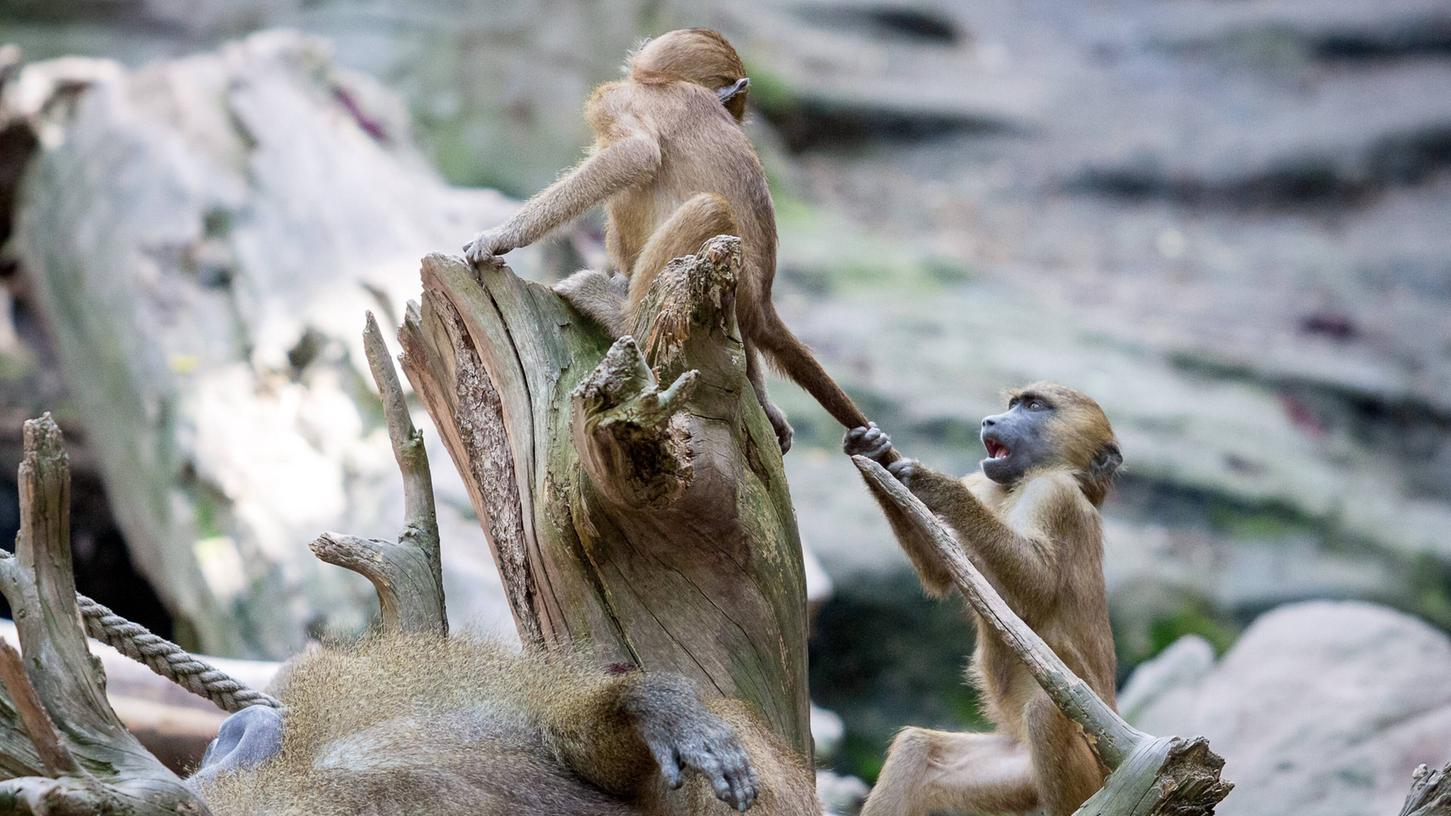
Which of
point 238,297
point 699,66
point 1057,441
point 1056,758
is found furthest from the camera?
point 238,297

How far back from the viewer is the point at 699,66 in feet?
15.5

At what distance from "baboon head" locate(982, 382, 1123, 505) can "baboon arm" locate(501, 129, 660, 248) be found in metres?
1.43

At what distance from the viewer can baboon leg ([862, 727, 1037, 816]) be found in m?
4.14

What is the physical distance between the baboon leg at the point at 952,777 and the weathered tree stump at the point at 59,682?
220 centimetres

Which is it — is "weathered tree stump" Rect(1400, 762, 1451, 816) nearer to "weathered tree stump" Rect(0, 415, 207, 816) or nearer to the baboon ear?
the baboon ear

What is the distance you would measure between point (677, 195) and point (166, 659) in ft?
6.87

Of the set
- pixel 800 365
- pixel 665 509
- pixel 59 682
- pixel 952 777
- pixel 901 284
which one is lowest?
pixel 59 682

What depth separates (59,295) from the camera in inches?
318

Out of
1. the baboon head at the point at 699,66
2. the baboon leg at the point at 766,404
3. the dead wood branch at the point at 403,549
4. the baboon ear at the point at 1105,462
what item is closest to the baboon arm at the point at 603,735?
the dead wood branch at the point at 403,549

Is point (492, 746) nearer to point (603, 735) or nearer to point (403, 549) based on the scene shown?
point (603, 735)

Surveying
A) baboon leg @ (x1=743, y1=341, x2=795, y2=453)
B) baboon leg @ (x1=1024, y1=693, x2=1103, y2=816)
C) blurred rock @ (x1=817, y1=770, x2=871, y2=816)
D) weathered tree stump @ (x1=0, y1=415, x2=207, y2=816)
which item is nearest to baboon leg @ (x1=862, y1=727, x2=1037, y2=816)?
baboon leg @ (x1=1024, y1=693, x2=1103, y2=816)

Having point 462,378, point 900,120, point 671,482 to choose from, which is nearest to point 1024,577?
point 671,482

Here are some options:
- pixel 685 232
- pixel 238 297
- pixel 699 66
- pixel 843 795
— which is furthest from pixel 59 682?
pixel 238 297

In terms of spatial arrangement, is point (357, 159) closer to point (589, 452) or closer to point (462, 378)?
point (462, 378)
